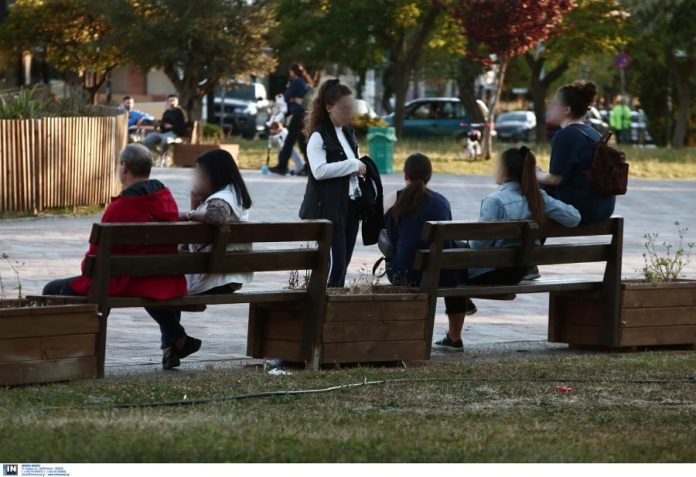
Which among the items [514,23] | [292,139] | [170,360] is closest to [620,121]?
[514,23]

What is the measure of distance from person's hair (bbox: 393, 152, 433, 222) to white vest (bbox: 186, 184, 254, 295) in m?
1.30

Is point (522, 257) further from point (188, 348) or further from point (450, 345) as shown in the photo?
point (188, 348)

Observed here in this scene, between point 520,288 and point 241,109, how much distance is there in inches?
1770

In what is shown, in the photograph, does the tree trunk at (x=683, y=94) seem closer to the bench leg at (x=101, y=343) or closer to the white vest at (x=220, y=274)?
the white vest at (x=220, y=274)

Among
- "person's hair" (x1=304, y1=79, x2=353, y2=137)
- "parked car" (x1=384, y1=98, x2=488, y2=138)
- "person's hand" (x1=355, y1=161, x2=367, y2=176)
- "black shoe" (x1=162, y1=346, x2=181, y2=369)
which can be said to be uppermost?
"person's hair" (x1=304, y1=79, x2=353, y2=137)

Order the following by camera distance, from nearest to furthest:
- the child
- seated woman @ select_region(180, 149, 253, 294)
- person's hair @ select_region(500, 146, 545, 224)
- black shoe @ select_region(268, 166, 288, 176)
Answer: seated woman @ select_region(180, 149, 253, 294) < person's hair @ select_region(500, 146, 545, 224) < black shoe @ select_region(268, 166, 288, 176) < the child

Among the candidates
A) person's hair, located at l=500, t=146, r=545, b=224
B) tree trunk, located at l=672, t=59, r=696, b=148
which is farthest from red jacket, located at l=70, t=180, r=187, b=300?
tree trunk, located at l=672, t=59, r=696, b=148

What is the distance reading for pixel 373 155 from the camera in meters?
29.1

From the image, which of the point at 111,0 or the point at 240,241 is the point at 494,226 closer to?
the point at 240,241

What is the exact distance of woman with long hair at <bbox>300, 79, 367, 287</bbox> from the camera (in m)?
9.84

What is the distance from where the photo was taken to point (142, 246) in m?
8.24

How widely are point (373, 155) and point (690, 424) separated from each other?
73.7ft

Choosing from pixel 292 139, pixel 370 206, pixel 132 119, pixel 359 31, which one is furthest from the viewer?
pixel 359 31

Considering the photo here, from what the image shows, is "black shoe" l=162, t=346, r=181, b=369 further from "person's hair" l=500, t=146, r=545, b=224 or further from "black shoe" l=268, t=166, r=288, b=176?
"black shoe" l=268, t=166, r=288, b=176
